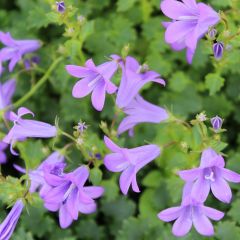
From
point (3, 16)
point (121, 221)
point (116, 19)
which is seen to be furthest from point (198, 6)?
point (3, 16)

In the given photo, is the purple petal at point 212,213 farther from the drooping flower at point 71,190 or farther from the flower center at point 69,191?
the flower center at point 69,191

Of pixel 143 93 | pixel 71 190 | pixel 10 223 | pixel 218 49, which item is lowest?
pixel 143 93

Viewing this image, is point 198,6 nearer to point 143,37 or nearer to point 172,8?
point 172,8

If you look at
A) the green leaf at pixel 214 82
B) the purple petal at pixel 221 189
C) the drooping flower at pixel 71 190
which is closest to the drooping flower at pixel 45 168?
the drooping flower at pixel 71 190

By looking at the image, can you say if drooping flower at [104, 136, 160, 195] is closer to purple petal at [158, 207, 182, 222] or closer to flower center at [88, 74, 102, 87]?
purple petal at [158, 207, 182, 222]

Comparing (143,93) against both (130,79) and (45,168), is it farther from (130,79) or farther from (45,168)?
(45,168)

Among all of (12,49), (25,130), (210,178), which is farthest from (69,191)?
(12,49)
